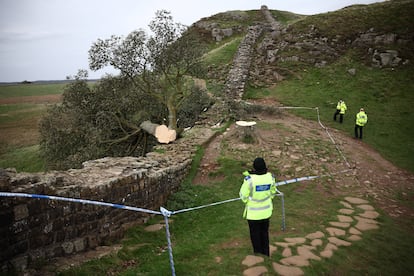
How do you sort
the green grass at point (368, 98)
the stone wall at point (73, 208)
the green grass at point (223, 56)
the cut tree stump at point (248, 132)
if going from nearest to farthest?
the stone wall at point (73, 208) → the cut tree stump at point (248, 132) → the green grass at point (368, 98) → the green grass at point (223, 56)

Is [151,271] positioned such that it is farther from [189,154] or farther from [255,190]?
[189,154]

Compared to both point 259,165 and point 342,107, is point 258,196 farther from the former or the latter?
point 342,107

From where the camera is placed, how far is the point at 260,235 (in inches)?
250

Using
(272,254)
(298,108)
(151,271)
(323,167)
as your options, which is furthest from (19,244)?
(298,108)

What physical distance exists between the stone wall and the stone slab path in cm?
356

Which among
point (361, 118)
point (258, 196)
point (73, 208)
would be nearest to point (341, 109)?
point (361, 118)

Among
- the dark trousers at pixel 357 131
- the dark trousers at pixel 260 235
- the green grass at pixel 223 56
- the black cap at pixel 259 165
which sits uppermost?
the green grass at pixel 223 56

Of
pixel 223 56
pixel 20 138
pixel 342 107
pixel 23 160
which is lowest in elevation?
pixel 23 160

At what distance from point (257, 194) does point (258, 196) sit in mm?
60

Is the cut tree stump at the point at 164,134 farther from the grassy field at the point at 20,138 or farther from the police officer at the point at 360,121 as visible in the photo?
the police officer at the point at 360,121

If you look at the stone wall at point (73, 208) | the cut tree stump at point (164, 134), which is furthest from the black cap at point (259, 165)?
the cut tree stump at point (164, 134)

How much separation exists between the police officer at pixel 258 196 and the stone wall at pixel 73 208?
3.53 meters

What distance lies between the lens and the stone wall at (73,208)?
5.36 meters

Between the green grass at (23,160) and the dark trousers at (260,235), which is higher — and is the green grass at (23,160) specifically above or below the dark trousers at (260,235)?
below
